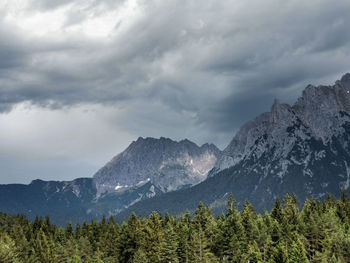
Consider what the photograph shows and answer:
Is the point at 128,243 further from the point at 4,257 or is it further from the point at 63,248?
the point at 4,257

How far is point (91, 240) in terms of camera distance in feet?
537

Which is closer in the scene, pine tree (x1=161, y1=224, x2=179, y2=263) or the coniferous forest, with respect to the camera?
the coniferous forest

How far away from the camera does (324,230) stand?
119m

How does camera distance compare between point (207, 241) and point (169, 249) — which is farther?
point (207, 241)

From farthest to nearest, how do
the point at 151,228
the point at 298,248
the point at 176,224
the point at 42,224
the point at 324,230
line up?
the point at 42,224 → the point at 176,224 → the point at 151,228 → the point at 324,230 → the point at 298,248

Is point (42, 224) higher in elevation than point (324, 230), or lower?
higher

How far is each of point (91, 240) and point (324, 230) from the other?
271 feet

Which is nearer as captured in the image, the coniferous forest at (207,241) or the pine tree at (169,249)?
the coniferous forest at (207,241)

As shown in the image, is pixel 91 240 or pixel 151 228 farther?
pixel 91 240

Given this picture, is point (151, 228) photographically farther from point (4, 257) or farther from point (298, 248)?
point (298, 248)

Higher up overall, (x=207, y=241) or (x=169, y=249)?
(x=169, y=249)

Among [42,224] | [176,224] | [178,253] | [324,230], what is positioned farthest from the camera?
[42,224]

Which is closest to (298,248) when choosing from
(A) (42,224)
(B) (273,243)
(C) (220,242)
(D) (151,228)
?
(B) (273,243)

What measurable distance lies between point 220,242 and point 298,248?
173 ft
